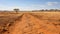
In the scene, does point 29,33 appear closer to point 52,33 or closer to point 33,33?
point 33,33

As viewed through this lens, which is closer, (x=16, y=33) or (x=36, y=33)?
(x=36, y=33)

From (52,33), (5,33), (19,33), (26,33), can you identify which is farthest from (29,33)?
(5,33)

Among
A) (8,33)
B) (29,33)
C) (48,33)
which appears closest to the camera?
(48,33)

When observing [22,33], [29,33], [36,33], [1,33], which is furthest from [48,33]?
[1,33]

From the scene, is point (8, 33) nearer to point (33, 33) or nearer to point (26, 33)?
point (26, 33)

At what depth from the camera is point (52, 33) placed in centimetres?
1131

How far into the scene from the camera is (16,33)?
13.1 m

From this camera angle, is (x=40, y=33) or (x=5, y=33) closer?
(x=40, y=33)

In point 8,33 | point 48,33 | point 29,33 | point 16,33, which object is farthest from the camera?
point 8,33

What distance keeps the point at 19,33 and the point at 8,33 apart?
1666 millimetres

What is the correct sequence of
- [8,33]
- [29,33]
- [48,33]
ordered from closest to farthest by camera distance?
[48,33]
[29,33]
[8,33]

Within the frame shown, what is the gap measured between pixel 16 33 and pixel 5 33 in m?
1.76

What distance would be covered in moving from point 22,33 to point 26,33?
0.44m

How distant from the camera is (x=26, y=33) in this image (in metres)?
12.5
